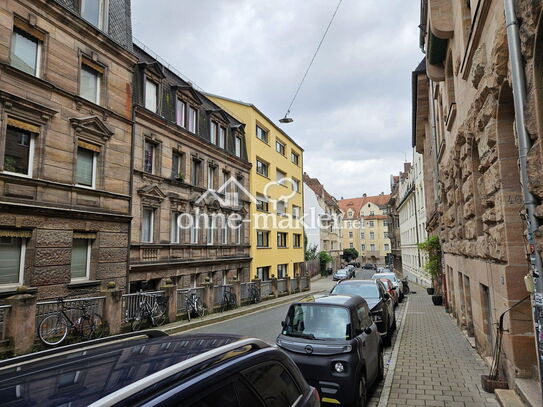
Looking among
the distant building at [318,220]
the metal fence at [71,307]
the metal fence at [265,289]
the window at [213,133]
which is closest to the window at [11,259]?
the metal fence at [71,307]

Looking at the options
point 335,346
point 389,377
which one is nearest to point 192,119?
point 389,377

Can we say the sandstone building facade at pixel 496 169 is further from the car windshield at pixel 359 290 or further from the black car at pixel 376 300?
the car windshield at pixel 359 290

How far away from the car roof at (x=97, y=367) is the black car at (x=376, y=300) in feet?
26.2

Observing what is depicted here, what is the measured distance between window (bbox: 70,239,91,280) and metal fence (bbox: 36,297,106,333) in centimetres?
237

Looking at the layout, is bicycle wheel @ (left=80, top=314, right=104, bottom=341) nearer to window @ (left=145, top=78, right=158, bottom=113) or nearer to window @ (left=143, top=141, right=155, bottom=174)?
window @ (left=143, top=141, right=155, bottom=174)

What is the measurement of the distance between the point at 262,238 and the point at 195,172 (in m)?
9.90

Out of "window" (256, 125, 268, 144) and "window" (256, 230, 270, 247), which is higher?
"window" (256, 125, 268, 144)

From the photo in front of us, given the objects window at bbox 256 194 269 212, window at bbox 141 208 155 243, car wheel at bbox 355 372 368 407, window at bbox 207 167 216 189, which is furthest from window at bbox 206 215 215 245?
car wheel at bbox 355 372 368 407

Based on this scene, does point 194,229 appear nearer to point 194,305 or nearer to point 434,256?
point 194,305

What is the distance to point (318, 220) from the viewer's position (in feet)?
197

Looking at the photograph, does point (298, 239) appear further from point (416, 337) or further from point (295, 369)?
point (295, 369)

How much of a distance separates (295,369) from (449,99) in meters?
10.8

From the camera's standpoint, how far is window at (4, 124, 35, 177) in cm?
1120

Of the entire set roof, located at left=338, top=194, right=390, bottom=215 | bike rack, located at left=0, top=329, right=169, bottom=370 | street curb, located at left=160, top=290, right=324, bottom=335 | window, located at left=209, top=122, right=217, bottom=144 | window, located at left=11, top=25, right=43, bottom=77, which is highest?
roof, located at left=338, top=194, right=390, bottom=215
